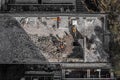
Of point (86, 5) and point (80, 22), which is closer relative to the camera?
point (80, 22)

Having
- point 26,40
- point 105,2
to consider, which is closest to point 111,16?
point 105,2

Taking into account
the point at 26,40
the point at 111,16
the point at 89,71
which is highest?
the point at 111,16

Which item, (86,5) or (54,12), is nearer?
(54,12)

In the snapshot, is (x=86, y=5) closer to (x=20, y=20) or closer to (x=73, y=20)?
(x=73, y=20)

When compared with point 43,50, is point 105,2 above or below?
above

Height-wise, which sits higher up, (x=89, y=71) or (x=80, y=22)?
(x=80, y=22)

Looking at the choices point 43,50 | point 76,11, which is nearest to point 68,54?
point 43,50

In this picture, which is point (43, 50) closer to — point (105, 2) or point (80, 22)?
point (80, 22)

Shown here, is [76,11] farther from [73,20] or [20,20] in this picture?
[20,20]
